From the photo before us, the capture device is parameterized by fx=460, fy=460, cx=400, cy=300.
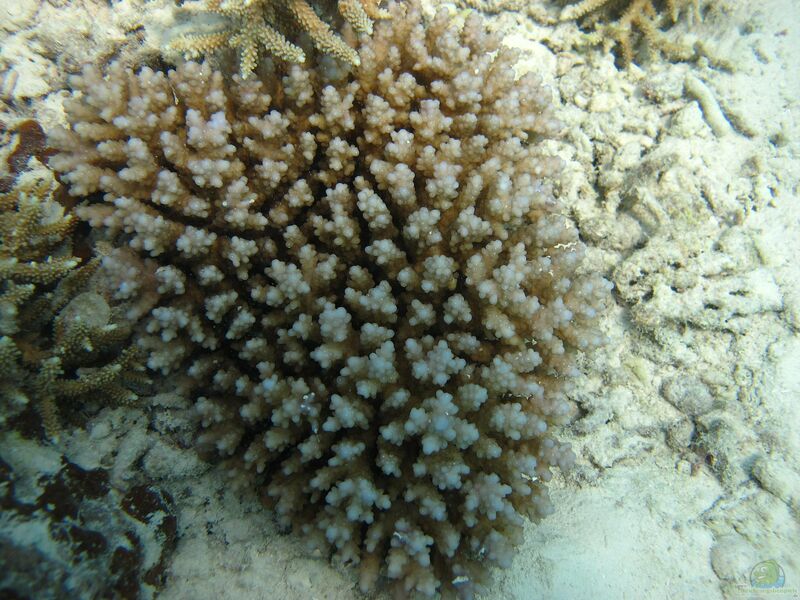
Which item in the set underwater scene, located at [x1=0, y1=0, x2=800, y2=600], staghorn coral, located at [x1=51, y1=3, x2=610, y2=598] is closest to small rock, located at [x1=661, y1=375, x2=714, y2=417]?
underwater scene, located at [x1=0, y1=0, x2=800, y2=600]

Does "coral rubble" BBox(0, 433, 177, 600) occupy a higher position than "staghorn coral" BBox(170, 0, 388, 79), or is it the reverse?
"staghorn coral" BBox(170, 0, 388, 79)

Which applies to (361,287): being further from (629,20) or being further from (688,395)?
(629,20)

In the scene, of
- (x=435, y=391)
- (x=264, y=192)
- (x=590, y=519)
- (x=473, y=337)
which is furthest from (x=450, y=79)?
(x=590, y=519)

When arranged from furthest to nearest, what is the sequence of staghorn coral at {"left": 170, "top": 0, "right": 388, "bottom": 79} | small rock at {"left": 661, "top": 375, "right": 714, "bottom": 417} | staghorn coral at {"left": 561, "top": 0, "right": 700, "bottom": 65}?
staghorn coral at {"left": 561, "top": 0, "right": 700, "bottom": 65} → small rock at {"left": 661, "top": 375, "right": 714, "bottom": 417} → staghorn coral at {"left": 170, "top": 0, "right": 388, "bottom": 79}

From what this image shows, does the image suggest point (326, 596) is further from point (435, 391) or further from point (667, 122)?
point (667, 122)

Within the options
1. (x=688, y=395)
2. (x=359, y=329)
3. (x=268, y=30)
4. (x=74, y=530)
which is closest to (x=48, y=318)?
(x=74, y=530)

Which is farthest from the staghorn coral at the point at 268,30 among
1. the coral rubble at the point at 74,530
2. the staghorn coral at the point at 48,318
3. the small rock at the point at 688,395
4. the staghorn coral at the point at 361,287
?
the small rock at the point at 688,395

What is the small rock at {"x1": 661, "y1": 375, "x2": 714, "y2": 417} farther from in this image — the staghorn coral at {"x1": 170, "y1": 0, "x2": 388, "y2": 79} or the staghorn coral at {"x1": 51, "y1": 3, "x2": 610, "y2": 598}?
the staghorn coral at {"x1": 170, "y1": 0, "x2": 388, "y2": 79}
